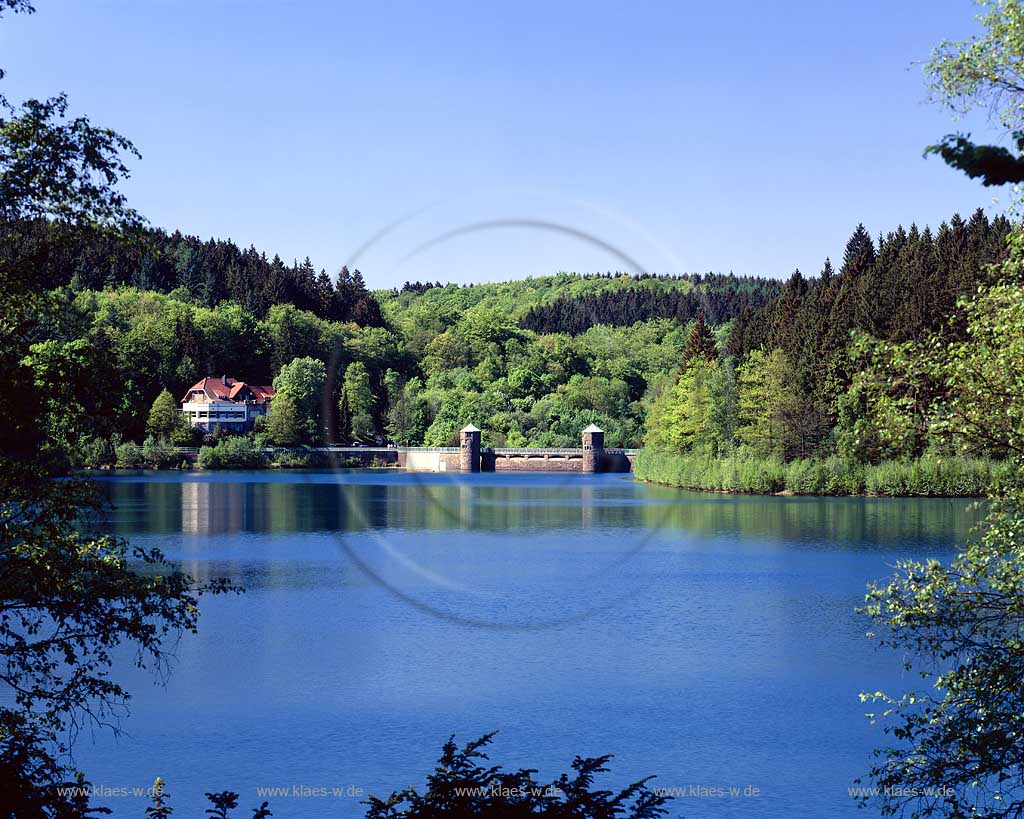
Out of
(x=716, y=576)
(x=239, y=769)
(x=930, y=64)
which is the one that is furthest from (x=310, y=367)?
(x=930, y=64)

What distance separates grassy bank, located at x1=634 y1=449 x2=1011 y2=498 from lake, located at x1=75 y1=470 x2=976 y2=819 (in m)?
12.2

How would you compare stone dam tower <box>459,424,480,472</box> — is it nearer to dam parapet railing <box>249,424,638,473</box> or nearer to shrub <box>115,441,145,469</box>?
dam parapet railing <box>249,424,638,473</box>

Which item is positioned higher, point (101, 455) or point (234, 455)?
point (101, 455)

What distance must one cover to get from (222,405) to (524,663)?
407ft

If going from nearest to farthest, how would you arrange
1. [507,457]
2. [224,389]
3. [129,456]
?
1. [129,456]
2. [507,457]
3. [224,389]

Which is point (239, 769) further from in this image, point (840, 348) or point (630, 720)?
point (840, 348)

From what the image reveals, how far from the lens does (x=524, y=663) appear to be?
31266 millimetres

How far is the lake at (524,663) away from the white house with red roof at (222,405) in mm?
85345

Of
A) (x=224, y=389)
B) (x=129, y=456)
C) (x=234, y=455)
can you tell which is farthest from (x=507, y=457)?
(x=129, y=456)

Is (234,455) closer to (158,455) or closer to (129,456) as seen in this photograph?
(158,455)

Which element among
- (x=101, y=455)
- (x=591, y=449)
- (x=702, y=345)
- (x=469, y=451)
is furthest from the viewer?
(x=469, y=451)

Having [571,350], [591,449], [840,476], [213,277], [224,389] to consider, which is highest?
[213,277]

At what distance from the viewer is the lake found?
885 inches

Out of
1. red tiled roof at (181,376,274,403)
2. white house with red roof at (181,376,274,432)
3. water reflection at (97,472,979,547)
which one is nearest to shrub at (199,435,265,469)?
white house with red roof at (181,376,274,432)
